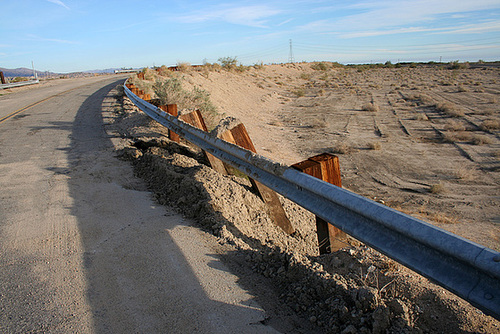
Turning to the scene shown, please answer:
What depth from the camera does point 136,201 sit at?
4.85m

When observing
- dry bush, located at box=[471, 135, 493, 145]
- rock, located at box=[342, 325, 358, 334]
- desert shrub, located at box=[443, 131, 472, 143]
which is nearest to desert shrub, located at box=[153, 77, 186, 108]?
rock, located at box=[342, 325, 358, 334]

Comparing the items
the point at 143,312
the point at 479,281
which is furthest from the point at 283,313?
the point at 479,281

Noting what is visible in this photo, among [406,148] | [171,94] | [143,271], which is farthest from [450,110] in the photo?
[143,271]

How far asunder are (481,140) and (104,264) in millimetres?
14530

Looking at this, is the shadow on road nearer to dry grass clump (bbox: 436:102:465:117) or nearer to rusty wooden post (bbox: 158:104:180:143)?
rusty wooden post (bbox: 158:104:180:143)

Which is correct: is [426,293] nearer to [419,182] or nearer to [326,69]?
[419,182]

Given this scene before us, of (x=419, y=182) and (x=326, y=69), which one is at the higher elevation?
(x=326, y=69)

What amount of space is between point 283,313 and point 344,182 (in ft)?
25.1

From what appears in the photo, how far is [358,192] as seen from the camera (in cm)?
911

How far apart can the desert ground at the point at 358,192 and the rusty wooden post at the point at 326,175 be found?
12cm

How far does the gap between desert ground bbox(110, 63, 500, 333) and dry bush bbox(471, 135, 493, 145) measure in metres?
0.03

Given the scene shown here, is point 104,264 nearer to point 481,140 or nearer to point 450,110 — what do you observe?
point 481,140

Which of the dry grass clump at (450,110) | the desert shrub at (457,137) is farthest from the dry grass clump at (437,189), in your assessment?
the dry grass clump at (450,110)

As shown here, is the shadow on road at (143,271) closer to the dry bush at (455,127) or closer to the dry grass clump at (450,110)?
the dry bush at (455,127)
